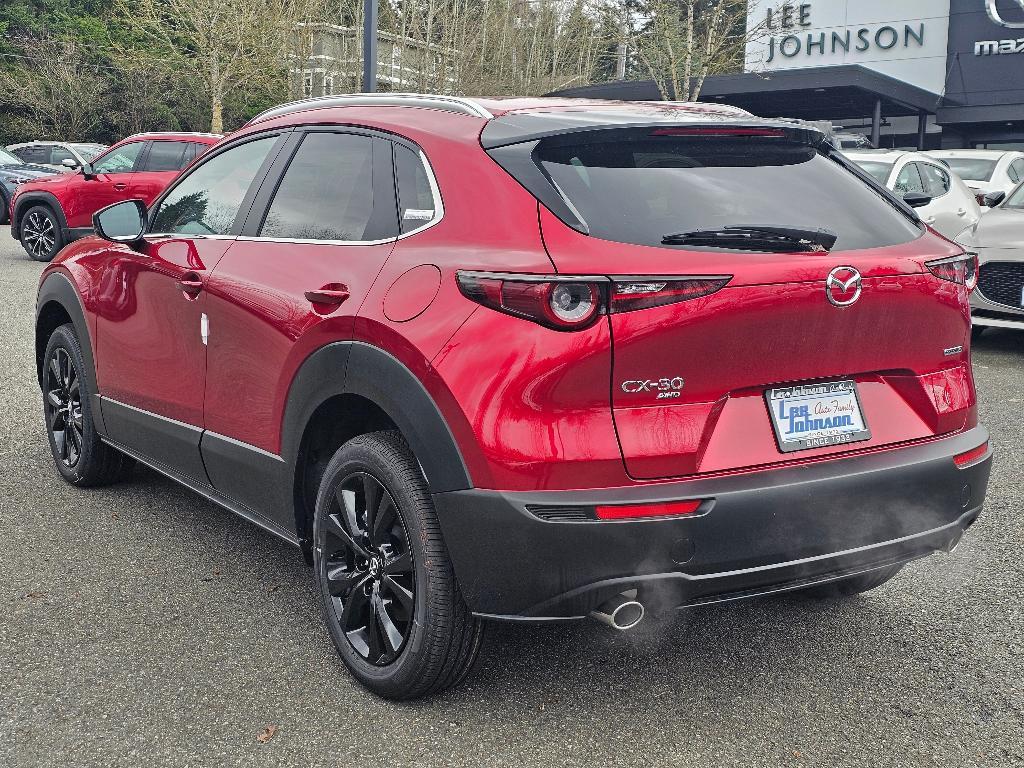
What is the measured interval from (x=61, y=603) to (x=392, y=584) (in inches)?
57.6

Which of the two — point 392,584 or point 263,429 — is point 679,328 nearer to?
point 392,584

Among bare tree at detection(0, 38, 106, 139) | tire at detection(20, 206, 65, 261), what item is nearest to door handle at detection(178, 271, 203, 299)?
tire at detection(20, 206, 65, 261)

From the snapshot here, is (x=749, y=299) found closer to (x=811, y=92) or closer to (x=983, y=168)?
(x=983, y=168)

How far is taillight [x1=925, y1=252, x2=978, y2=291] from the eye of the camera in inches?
130

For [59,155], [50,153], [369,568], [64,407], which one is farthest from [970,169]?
[50,153]

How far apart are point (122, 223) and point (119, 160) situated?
42.0 feet

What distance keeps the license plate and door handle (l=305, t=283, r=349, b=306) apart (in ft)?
4.09

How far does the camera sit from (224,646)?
145 inches

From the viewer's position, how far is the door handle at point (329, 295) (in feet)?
11.1

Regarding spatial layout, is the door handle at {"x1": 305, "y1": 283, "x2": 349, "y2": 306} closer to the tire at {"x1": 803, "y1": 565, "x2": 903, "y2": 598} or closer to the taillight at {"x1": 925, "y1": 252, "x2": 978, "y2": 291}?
the taillight at {"x1": 925, "y1": 252, "x2": 978, "y2": 291}

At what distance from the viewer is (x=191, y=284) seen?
13.7 ft

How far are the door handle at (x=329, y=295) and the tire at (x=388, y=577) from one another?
412 millimetres

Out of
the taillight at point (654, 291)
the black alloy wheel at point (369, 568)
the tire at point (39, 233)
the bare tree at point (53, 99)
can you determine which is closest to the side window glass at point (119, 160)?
the tire at point (39, 233)

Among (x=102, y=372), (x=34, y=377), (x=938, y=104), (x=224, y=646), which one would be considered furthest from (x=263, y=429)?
(x=938, y=104)
